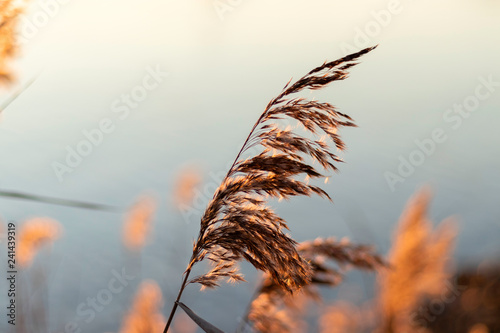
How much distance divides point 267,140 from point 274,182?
0.15 meters

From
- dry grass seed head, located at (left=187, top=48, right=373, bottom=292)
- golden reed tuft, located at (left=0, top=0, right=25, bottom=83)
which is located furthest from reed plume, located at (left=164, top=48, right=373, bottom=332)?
golden reed tuft, located at (left=0, top=0, right=25, bottom=83)

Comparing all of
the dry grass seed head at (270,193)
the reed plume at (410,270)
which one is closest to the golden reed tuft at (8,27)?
the dry grass seed head at (270,193)

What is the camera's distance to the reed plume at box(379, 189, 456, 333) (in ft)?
11.6

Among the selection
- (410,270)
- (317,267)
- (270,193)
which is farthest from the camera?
(410,270)

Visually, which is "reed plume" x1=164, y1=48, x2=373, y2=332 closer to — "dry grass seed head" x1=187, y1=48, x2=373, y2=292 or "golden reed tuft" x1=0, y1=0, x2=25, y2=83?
"dry grass seed head" x1=187, y1=48, x2=373, y2=292

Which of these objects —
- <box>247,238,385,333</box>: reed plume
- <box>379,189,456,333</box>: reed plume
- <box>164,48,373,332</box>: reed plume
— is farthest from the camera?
<box>379,189,456,333</box>: reed plume

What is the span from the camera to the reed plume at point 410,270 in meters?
3.54

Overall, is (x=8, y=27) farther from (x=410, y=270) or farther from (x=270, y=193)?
(x=410, y=270)

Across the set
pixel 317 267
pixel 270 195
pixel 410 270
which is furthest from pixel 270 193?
pixel 410 270

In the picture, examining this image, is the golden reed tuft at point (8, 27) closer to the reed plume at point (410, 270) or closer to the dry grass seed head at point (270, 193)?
the dry grass seed head at point (270, 193)

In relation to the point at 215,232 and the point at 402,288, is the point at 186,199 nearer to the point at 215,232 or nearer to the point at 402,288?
the point at 402,288

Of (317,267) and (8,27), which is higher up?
(8,27)

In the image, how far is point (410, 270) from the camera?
12.1ft

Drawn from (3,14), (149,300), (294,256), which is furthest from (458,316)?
(3,14)
